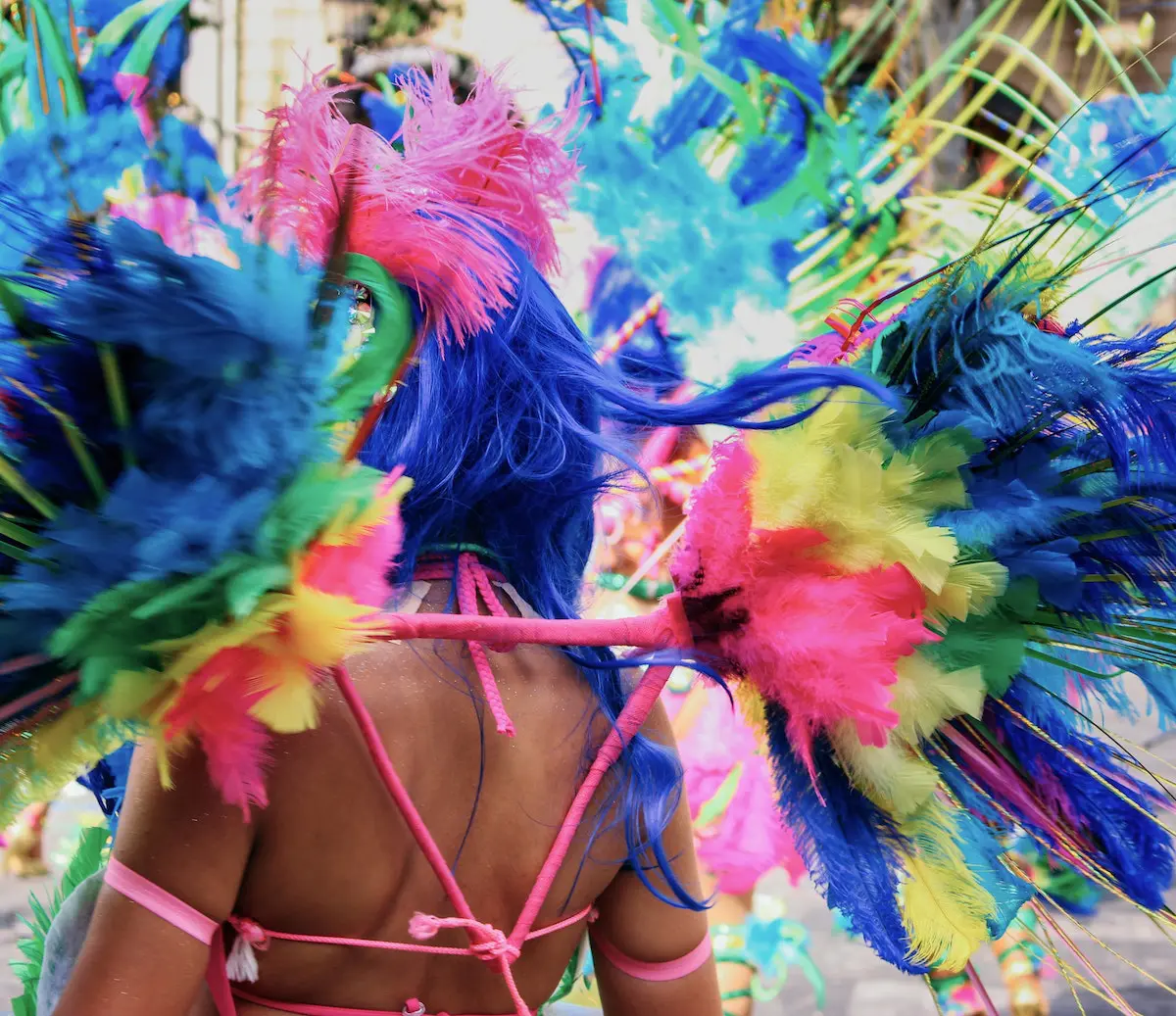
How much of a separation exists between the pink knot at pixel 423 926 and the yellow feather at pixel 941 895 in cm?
44

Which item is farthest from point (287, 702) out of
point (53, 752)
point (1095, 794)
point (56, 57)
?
point (1095, 794)

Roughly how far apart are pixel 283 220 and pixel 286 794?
1.70 ft

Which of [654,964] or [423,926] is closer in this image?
[423,926]

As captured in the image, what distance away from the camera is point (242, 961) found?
1.13 metres

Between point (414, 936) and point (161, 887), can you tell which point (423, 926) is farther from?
point (161, 887)

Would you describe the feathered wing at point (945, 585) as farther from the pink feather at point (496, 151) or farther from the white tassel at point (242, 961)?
the white tassel at point (242, 961)

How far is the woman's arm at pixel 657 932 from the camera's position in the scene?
4.50ft

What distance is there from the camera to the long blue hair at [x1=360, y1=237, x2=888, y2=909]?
1234 mm

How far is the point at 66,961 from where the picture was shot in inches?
49.3

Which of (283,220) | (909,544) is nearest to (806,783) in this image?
(909,544)

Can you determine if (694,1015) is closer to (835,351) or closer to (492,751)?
(492,751)

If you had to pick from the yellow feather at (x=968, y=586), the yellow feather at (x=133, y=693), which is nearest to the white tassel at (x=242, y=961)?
the yellow feather at (x=133, y=693)

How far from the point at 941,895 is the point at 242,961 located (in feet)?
2.09

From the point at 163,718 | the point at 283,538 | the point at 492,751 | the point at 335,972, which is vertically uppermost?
the point at 283,538
